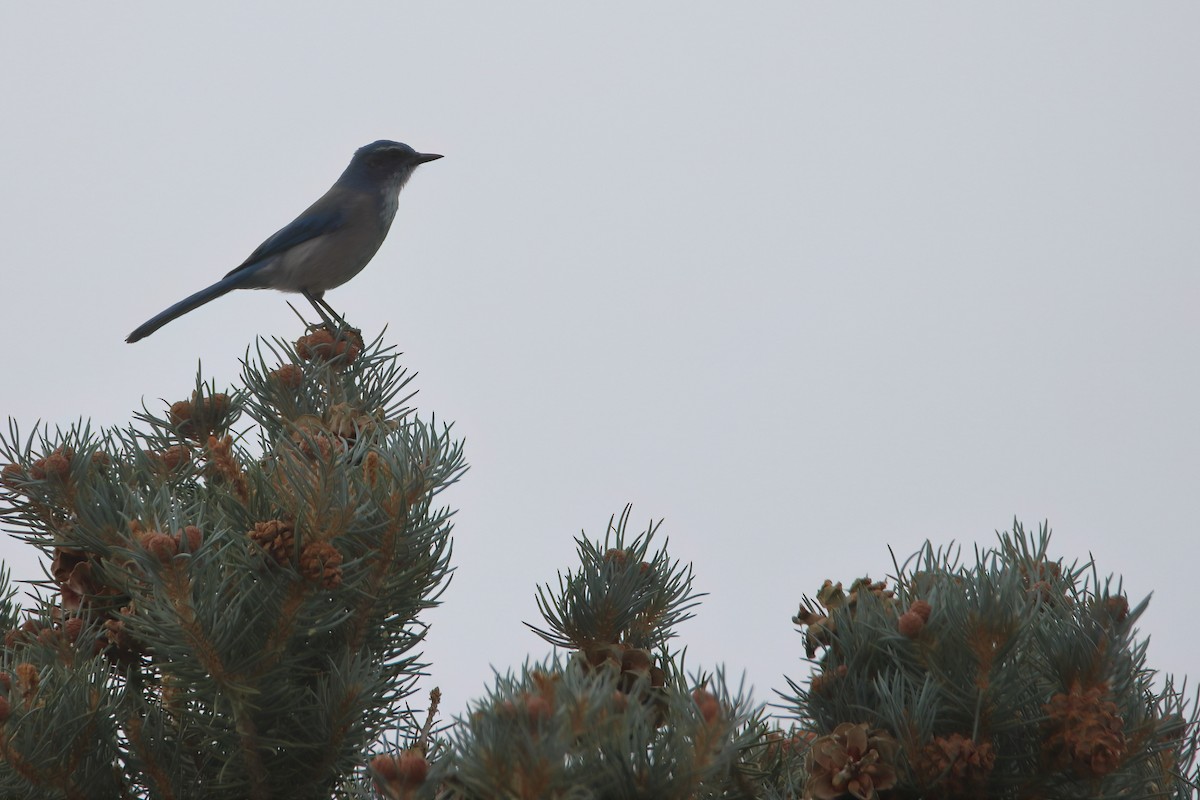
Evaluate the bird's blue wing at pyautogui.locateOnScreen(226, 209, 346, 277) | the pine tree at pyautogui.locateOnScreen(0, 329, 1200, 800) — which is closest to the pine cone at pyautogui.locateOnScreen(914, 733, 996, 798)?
the pine tree at pyautogui.locateOnScreen(0, 329, 1200, 800)

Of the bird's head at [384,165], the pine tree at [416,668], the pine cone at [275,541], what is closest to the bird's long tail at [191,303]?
the bird's head at [384,165]

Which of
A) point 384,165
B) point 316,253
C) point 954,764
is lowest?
point 954,764

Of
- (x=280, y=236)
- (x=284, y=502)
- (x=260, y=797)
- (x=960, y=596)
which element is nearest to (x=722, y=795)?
(x=960, y=596)

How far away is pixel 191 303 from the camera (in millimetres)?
6863

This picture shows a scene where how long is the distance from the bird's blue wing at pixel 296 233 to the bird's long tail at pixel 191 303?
105 mm

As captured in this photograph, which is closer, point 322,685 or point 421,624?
point 322,685

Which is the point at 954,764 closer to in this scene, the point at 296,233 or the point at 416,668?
the point at 416,668

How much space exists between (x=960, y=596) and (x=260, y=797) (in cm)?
122

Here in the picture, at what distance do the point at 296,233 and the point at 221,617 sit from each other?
5.92 m

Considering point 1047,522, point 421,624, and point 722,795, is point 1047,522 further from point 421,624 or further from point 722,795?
point 421,624

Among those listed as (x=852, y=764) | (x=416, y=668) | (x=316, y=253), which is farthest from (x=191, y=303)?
(x=852, y=764)

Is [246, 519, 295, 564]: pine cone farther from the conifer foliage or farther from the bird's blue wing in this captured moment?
the bird's blue wing

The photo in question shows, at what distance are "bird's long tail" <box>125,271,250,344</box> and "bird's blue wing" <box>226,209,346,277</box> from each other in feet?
0.34

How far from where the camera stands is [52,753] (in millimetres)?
1763
